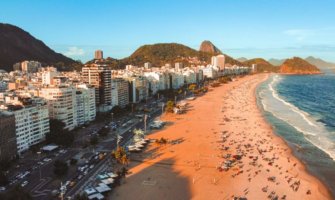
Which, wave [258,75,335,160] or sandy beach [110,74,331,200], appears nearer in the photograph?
sandy beach [110,74,331,200]

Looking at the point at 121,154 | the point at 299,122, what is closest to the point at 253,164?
the point at 121,154

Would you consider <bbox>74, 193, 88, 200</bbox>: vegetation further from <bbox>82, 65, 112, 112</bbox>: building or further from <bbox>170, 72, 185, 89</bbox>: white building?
<bbox>170, 72, 185, 89</bbox>: white building

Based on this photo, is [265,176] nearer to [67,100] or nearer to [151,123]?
[151,123]

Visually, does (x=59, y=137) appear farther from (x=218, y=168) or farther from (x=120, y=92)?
(x=120, y=92)

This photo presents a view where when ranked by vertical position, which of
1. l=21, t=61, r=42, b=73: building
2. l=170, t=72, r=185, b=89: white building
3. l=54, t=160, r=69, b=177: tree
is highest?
l=21, t=61, r=42, b=73: building

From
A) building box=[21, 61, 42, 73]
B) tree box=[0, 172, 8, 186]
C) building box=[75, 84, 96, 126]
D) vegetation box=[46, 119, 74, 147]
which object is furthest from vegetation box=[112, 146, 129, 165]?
building box=[21, 61, 42, 73]

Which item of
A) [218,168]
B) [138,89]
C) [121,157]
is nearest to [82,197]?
[121,157]
